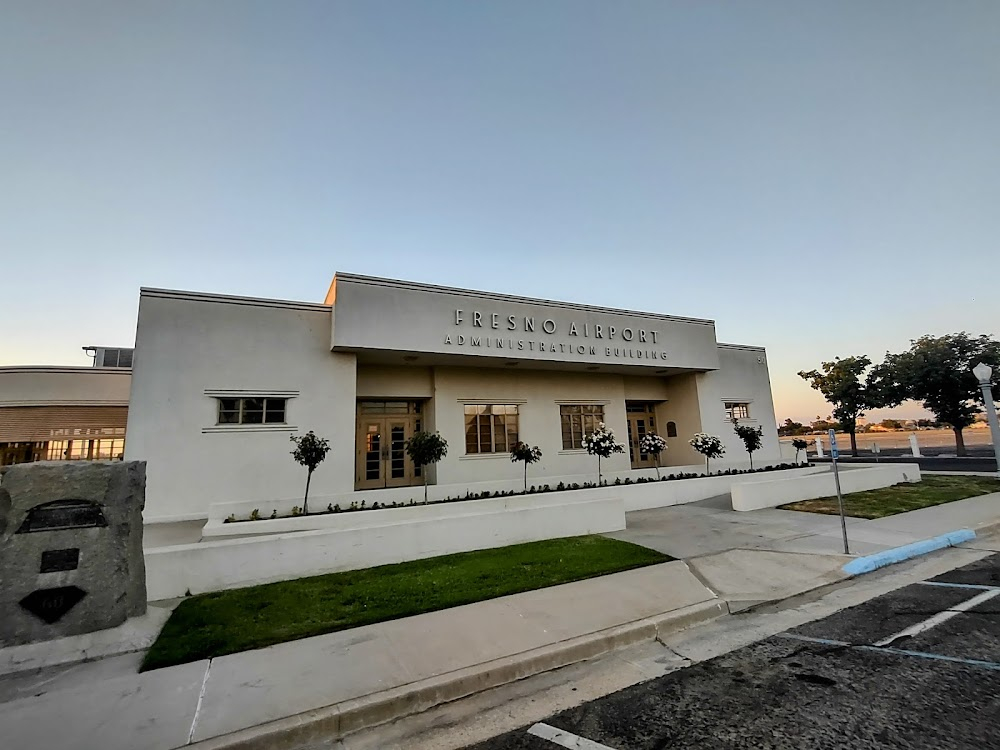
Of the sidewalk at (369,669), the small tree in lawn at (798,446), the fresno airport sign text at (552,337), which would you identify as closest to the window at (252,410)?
the fresno airport sign text at (552,337)

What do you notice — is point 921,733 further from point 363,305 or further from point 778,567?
point 363,305

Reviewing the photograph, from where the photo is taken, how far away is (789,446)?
23.0 m

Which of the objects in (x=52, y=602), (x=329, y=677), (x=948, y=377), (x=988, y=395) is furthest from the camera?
(x=948, y=377)

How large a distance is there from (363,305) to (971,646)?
1342 cm

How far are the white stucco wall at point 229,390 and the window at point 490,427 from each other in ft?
14.3

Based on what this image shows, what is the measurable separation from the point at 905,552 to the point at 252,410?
15.1 meters

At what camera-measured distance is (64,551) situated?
5141 millimetres

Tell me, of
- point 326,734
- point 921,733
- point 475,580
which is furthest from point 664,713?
point 475,580

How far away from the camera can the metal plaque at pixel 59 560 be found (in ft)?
16.6

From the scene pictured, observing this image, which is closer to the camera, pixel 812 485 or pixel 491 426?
pixel 812 485

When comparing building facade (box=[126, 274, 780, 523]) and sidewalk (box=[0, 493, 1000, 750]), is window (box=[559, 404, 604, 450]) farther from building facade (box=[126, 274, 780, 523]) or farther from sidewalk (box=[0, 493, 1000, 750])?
sidewalk (box=[0, 493, 1000, 750])

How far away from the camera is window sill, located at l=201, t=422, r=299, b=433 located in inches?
496

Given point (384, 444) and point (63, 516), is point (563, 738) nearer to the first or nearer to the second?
point (63, 516)

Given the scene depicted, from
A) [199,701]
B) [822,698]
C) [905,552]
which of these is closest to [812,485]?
[905,552]
